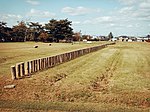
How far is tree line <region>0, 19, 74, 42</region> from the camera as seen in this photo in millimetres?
102262

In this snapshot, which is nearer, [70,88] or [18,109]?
[18,109]

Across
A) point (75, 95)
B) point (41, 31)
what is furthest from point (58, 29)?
point (75, 95)

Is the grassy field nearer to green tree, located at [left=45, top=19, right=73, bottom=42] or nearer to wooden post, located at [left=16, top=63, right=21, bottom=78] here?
wooden post, located at [left=16, top=63, right=21, bottom=78]

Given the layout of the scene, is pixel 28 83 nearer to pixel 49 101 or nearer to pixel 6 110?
pixel 49 101

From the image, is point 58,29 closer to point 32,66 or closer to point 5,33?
point 5,33

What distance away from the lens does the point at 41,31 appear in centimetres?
10950

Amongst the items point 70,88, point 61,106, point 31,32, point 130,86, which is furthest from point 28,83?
point 31,32

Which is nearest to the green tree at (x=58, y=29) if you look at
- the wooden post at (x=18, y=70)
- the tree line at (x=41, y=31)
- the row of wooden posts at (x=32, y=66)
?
the tree line at (x=41, y=31)

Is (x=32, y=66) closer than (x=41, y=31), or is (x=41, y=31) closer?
(x=32, y=66)

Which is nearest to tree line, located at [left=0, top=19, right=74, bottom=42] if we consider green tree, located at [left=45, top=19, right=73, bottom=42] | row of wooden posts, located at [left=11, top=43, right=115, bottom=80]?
green tree, located at [left=45, top=19, right=73, bottom=42]

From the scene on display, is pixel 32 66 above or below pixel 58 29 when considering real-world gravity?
below

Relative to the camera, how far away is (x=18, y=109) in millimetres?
10109

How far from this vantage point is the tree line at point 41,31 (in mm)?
102262

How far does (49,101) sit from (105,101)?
107 inches
